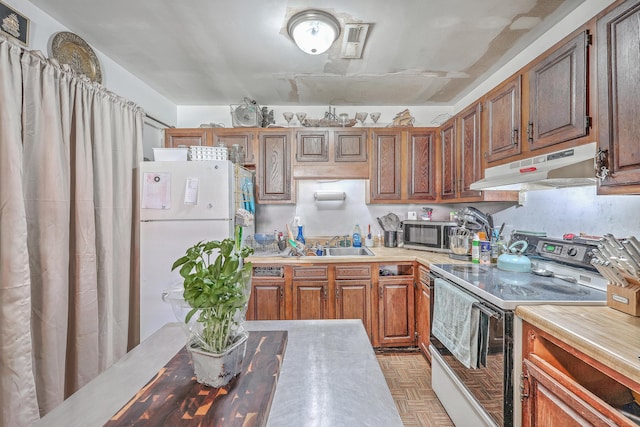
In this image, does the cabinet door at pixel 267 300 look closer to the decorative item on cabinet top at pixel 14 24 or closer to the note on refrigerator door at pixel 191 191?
the note on refrigerator door at pixel 191 191

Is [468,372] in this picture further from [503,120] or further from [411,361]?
[503,120]

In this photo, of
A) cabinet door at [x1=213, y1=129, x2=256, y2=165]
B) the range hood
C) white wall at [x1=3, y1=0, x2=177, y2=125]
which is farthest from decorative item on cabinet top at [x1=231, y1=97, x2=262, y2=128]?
the range hood

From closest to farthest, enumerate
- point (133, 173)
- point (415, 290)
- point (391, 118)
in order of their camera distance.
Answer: point (133, 173)
point (415, 290)
point (391, 118)

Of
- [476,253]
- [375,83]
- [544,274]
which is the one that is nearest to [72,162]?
[375,83]

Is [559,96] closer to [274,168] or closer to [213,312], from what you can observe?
[213,312]

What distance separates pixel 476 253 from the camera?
7.00 feet

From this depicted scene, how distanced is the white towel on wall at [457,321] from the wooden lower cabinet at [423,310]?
1.17 ft

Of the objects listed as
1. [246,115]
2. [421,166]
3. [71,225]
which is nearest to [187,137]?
[246,115]

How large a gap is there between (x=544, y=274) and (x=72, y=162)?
300 cm

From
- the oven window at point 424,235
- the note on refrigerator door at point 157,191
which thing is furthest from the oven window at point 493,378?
the note on refrigerator door at point 157,191

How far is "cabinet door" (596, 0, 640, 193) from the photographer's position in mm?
1094

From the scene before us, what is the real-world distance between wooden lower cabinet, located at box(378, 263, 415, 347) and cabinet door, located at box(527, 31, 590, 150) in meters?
1.43

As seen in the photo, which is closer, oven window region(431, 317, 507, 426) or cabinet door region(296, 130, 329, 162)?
oven window region(431, 317, 507, 426)

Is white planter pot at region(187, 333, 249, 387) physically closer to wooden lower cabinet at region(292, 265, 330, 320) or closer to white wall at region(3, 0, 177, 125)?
wooden lower cabinet at region(292, 265, 330, 320)
